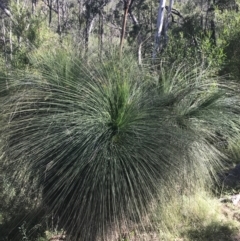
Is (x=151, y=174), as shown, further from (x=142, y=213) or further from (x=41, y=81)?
(x=41, y=81)

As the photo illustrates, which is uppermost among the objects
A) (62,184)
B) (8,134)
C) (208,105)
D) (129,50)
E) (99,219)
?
(129,50)

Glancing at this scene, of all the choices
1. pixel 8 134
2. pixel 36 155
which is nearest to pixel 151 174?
pixel 36 155

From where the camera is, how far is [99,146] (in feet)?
8.59

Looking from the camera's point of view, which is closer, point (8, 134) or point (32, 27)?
point (8, 134)

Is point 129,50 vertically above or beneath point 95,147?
above

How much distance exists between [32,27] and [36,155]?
8.42 metres

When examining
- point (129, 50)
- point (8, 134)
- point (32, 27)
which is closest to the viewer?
point (8, 134)

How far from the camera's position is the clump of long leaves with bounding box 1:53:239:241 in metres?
2.64

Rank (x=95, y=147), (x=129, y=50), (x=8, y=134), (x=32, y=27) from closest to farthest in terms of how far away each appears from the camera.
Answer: (x=95, y=147)
(x=8, y=134)
(x=129, y=50)
(x=32, y=27)

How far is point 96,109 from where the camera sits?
2744mm

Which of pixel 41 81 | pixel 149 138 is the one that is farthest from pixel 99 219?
pixel 41 81

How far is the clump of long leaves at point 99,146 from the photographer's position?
264cm

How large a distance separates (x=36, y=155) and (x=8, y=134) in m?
0.39

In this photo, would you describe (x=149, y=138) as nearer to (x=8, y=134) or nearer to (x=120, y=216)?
(x=120, y=216)
